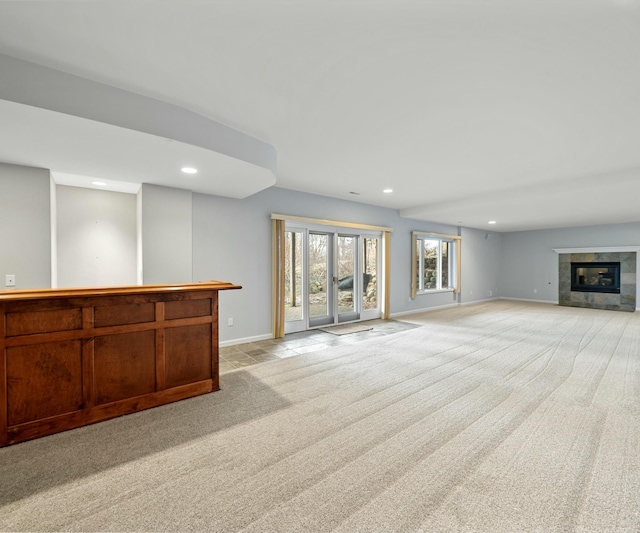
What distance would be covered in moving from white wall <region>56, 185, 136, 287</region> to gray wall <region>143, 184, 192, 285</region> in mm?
450

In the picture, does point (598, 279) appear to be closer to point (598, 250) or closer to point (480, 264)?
point (598, 250)

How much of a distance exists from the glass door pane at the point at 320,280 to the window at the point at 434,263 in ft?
8.44

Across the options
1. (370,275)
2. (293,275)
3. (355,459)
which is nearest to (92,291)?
(355,459)

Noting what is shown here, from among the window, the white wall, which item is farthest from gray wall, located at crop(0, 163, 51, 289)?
the window

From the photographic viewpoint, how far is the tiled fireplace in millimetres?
8070

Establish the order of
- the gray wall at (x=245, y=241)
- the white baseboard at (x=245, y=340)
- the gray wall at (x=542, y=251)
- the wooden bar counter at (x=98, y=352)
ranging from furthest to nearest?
the gray wall at (x=542, y=251) < the white baseboard at (x=245, y=340) < the gray wall at (x=245, y=241) < the wooden bar counter at (x=98, y=352)

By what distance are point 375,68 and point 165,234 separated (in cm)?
328

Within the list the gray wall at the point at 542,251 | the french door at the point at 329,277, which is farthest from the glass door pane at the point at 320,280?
the gray wall at the point at 542,251

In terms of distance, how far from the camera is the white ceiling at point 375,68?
1.62m

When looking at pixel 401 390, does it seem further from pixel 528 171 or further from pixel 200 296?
pixel 528 171

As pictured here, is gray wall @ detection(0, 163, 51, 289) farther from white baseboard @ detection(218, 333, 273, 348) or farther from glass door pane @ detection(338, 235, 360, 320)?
glass door pane @ detection(338, 235, 360, 320)

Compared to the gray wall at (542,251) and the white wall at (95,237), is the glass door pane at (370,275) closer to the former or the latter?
the white wall at (95,237)

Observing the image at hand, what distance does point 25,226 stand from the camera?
309cm

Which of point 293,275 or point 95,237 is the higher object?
point 95,237
